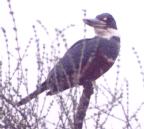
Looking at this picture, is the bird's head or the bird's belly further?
the bird's head

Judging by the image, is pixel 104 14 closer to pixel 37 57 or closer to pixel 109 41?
pixel 109 41

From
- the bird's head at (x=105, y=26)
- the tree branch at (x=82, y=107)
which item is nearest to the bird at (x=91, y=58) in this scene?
the bird's head at (x=105, y=26)

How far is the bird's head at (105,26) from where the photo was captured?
6.01 meters

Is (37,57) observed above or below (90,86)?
above

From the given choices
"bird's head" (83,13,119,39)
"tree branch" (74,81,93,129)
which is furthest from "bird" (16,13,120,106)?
"tree branch" (74,81,93,129)

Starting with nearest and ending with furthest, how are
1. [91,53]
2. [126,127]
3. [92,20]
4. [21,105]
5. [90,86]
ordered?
[126,127] → [21,105] → [90,86] → [91,53] → [92,20]

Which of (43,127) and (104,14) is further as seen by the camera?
(104,14)

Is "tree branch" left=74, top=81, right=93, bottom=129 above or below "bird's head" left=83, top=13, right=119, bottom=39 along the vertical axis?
below

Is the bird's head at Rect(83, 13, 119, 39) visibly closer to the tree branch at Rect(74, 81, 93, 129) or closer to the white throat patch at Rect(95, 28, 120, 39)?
the white throat patch at Rect(95, 28, 120, 39)

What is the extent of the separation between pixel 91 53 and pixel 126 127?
180 centimetres

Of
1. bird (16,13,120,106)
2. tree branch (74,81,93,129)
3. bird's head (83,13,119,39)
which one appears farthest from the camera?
bird's head (83,13,119,39)

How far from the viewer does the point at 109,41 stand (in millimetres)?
5770

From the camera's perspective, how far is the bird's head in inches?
237

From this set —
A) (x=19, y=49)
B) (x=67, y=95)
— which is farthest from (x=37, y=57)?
(x=67, y=95)
